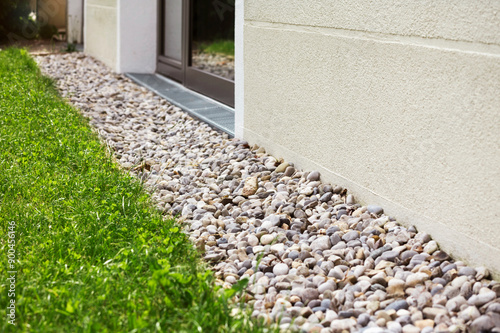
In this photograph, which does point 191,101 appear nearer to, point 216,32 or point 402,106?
point 402,106

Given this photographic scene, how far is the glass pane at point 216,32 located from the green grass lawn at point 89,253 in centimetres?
525

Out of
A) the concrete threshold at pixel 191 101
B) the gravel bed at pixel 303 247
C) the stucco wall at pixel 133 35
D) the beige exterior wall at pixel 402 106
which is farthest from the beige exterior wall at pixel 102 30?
the beige exterior wall at pixel 402 106

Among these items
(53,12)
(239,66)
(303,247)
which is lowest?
(303,247)

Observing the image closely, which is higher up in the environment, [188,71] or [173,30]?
[173,30]

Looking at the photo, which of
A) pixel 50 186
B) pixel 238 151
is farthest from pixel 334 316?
pixel 238 151

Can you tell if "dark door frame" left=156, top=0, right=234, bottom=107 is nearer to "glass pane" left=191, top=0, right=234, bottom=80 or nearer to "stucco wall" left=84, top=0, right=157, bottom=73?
"stucco wall" left=84, top=0, right=157, bottom=73

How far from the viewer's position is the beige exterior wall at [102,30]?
875 centimetres

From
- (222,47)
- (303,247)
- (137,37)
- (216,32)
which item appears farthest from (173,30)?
(303,247)

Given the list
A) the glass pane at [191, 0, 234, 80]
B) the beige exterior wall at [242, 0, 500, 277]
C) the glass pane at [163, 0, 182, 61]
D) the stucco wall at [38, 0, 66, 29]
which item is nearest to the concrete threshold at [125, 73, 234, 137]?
the glass pane at [163, 0, 182, 61]

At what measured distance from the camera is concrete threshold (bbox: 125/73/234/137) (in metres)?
5.41

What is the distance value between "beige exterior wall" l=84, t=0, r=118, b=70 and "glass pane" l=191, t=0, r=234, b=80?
1.21 meters

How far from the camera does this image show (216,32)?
10.0m

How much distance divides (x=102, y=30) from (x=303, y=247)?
7.39m

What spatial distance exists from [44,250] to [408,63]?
183 centimetres
